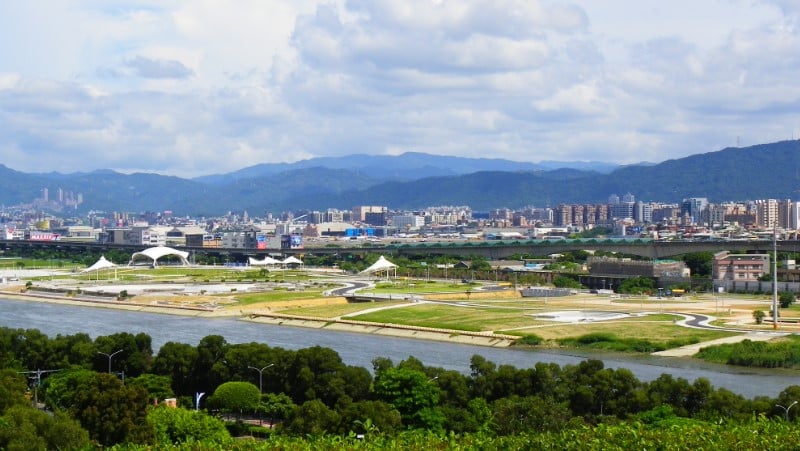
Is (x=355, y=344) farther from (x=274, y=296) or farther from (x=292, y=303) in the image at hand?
(x=274, y=296)

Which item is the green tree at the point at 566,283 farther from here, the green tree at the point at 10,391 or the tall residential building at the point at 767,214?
the tall residential building at the point at 767,214

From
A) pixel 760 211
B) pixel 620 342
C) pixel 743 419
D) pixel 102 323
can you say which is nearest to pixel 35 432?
pixel 743 419

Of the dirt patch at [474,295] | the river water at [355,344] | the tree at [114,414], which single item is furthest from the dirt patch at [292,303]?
the tree at [114,414]

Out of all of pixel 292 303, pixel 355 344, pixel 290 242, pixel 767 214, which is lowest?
pixel 355 344

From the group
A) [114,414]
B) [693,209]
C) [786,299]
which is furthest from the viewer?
[693,209]

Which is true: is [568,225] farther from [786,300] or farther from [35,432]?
[35,432]

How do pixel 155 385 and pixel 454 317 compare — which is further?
pixel 454 317

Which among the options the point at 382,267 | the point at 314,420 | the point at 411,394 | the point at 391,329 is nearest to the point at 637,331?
the point at 391,329

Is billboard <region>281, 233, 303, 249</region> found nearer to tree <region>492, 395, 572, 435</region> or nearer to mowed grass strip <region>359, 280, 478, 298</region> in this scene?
mowed grass strip <region>359, 280, 478, 298</region>
